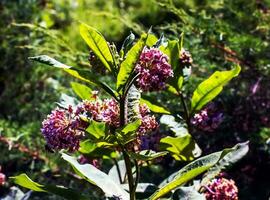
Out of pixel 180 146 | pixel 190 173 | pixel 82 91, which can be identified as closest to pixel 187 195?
pixel 190 173

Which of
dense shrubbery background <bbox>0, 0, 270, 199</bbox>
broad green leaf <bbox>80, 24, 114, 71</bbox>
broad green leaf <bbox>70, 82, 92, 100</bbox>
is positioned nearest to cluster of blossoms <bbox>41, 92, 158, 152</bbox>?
broad green leaf <bbox>80, 24, 114, 71</bbox>

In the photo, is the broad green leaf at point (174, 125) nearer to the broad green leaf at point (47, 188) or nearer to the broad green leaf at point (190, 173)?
the broad green leaf at point (190, 173)

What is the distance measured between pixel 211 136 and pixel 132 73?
3.52 feet

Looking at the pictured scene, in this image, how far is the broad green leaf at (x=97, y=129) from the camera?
4.31 feet

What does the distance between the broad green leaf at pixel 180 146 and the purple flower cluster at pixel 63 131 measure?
28 centimetres

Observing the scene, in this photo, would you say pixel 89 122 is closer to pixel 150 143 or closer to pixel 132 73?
pixel 132 73

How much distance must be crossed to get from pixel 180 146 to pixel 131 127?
1.23 ft

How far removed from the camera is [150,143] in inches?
71.4

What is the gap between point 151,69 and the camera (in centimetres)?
139

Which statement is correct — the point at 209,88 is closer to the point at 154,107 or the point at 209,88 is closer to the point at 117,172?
the point at 154,107

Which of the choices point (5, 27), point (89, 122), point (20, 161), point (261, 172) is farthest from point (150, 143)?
point (5, 27)

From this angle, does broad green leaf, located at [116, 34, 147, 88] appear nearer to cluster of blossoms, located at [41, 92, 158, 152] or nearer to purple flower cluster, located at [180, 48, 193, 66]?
cluster of blossoms, located at [41, 92, 158, 152]

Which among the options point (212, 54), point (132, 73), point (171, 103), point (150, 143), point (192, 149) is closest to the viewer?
point (132, 73)

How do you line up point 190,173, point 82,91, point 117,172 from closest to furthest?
1. point 190,173
2. point 82,91
3. point 117,172
